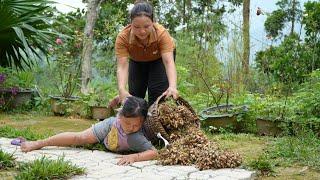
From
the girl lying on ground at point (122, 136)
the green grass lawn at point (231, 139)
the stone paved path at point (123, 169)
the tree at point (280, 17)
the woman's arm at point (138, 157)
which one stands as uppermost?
the tree at point (280, 17)

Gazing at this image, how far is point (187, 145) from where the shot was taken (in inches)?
158

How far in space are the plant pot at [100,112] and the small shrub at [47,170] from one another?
131 inches

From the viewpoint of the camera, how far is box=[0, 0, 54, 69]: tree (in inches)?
259

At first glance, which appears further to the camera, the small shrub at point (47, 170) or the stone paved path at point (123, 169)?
the stone paved path at point (123, 169)

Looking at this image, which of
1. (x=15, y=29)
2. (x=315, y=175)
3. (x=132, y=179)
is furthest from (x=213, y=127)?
(x=15, y=29)

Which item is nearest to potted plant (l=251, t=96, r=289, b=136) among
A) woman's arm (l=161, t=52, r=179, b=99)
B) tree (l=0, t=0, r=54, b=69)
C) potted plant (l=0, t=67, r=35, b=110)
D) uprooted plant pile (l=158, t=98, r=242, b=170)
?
uprooted plant pile (l=158, t=98, r=242, b=170)

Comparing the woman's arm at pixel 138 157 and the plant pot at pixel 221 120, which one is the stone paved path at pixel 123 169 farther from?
the plant pot at pixel 221 120

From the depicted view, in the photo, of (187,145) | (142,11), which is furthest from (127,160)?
(142,11)

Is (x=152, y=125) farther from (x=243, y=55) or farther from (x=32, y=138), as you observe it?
(x=243, y=55)

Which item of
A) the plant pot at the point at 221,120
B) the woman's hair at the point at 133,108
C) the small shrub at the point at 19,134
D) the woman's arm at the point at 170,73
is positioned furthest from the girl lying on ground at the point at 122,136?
the plant pot at the point at 221,120

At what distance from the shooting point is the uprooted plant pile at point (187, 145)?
365 cm

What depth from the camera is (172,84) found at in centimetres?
435

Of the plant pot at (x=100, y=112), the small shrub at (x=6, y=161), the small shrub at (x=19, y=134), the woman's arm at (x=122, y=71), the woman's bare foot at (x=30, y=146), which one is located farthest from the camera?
the plant pot at (x=100, y=112)

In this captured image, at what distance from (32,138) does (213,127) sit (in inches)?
75.3
